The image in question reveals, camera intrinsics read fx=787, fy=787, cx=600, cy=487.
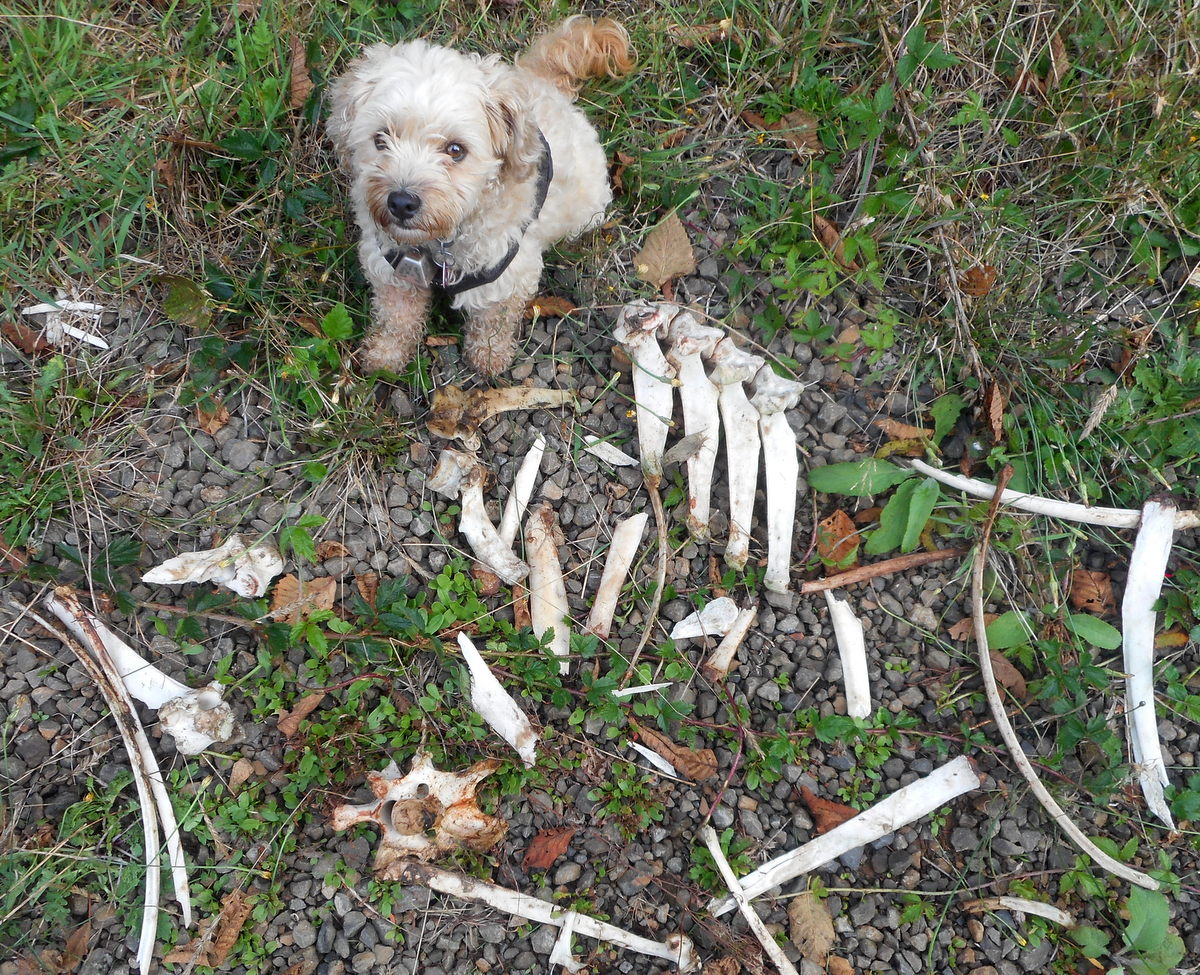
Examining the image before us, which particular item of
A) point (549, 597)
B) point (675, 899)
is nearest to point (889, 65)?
point (549, 597)

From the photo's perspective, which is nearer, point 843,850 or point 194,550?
point 843,850

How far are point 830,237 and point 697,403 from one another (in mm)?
1159

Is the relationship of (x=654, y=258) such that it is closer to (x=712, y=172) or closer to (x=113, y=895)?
(x=712, y=172)

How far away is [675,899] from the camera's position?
10.1ft

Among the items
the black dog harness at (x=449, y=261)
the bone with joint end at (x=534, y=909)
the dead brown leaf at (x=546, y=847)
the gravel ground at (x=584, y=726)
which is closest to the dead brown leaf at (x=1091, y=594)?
the gravel ground at (x=584, y=726)

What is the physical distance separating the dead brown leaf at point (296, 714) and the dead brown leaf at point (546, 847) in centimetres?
105

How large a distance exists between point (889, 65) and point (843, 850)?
3.76 meters

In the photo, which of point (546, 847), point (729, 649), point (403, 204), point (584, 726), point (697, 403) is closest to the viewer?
point (403, 204)

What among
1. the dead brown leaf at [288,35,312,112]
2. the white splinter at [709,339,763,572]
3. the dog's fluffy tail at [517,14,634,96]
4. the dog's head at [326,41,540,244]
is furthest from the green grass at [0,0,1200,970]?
the dog's head at [326,41,540,244]

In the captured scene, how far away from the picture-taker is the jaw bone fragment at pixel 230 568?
10.7 ft

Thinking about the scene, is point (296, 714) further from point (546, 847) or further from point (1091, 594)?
point (1091, 594)

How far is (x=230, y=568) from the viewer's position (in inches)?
130

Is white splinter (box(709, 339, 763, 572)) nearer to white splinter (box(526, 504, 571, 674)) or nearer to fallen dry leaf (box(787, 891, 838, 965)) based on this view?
white splinter (box(526, 504, 571, 674))

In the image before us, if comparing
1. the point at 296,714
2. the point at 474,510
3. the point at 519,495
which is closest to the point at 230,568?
the point at 296,714
